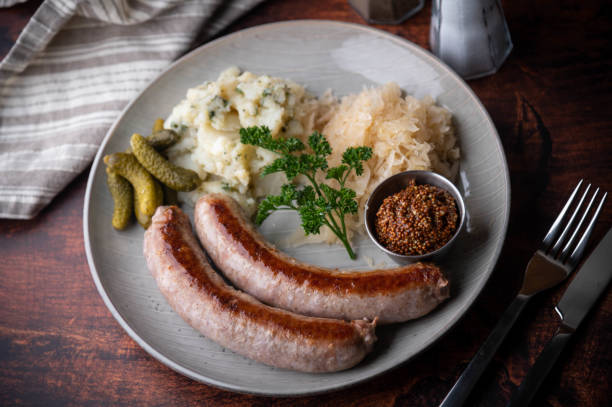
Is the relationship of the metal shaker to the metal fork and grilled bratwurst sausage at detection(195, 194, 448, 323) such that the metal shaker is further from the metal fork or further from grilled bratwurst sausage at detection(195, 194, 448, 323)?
grilled bratwurst sausage at detection(195, 194, 448, 323)

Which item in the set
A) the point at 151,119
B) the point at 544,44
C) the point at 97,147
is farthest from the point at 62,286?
the point at 544,44

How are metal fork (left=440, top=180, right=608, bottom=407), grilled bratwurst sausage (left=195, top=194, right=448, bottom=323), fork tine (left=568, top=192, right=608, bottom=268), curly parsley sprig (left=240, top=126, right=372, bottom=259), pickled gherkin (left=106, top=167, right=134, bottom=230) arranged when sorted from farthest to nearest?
pickled gherkin (left=106, top=167, right=134, bottom=230)
curly parsley sprig (left=240, top=126, right=372, bottom=259)
fork tine (left=568, top=192, right=608, bottom=268)
grilled bratwurst sausage (left=195, top=194, right=448, bottom=323)
metal fork (left=440, top=180, right=608, bottom=407)

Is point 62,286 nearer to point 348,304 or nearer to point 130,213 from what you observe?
point 130,213

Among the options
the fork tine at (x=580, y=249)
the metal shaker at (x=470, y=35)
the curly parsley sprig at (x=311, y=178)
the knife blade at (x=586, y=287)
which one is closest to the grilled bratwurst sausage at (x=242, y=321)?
the curly parsley sprig at (x=311, y=178)

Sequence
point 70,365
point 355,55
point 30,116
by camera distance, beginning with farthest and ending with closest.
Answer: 1. point 30,116
2. point 355,55
3. point 70,365

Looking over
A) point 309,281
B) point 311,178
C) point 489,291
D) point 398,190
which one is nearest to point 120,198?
point 311,178

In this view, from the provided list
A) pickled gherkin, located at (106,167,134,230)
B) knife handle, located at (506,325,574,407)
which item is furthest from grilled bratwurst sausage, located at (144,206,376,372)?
knife handle, located at (506,325,574,407)
